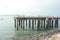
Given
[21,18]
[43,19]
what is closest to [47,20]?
[43,19]

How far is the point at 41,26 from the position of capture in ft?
257

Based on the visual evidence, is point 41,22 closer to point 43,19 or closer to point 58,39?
point 43,19

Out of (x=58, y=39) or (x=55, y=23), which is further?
(x=55, y=23)

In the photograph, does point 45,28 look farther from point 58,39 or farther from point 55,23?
point 58,39

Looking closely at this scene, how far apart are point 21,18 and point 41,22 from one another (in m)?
7.79

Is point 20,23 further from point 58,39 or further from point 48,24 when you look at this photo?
point 58,39

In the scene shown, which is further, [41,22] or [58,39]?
[41,22]

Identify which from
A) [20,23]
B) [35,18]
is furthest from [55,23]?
[20,23]

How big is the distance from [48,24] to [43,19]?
2970 millimetres

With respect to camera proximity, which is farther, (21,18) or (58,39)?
(21,18)

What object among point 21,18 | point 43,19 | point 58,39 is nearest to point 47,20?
point 43,19

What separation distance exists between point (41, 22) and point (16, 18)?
929 cm

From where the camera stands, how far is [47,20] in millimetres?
74688

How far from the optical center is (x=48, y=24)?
7669cm
